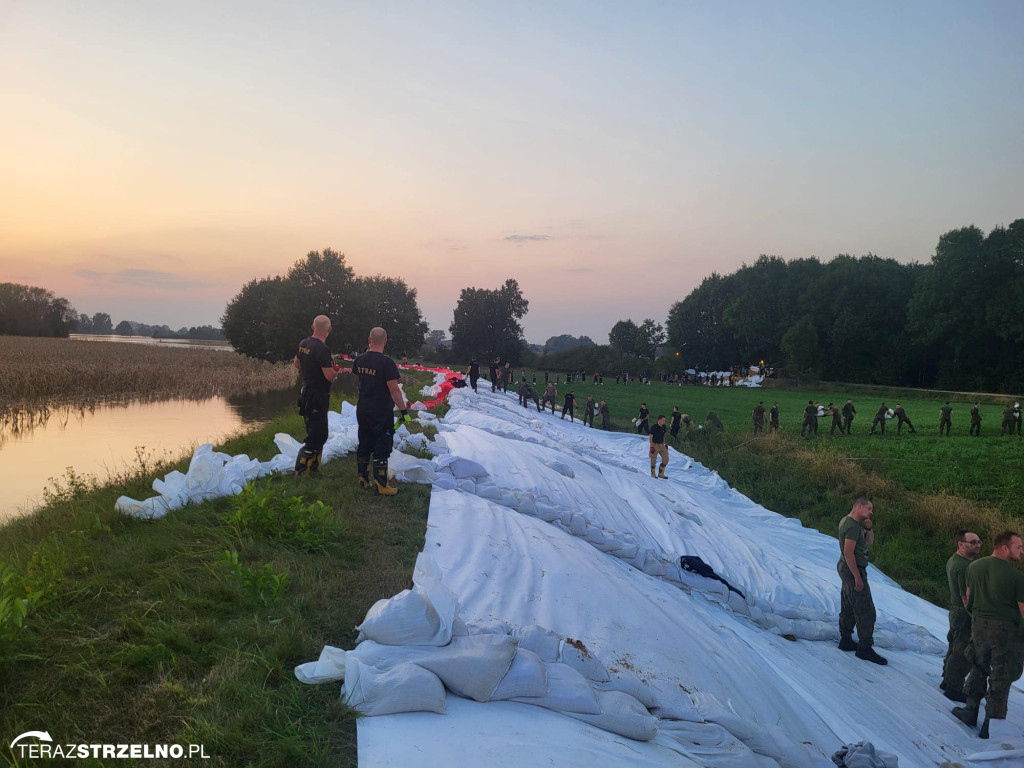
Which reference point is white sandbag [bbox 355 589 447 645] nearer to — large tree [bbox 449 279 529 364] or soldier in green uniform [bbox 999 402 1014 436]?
soldier in green uniform [bbox 999 402 1014 436]

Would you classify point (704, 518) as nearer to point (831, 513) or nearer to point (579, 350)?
point (831, 513)

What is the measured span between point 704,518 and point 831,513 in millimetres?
6217

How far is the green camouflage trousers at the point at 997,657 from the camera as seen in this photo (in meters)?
5.35

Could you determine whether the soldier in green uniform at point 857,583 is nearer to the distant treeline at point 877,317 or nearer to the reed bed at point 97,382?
the reed bed at point 97,382

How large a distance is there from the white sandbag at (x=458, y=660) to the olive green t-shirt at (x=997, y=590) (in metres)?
4.57

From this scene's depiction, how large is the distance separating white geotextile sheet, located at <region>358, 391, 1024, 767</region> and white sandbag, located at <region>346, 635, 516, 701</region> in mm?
102

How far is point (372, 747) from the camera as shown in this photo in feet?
9.30

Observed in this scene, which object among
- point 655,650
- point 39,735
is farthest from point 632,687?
point 39,735

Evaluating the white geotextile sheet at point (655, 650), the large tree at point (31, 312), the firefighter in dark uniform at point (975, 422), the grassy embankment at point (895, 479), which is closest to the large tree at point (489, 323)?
the large tree at point (31, 312)

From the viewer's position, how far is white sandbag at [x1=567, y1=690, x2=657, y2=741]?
337 centimetres

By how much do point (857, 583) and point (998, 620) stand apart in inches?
49.3

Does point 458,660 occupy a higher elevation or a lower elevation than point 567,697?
higher

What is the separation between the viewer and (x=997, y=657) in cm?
539

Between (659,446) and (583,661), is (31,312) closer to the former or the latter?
(659,446)
